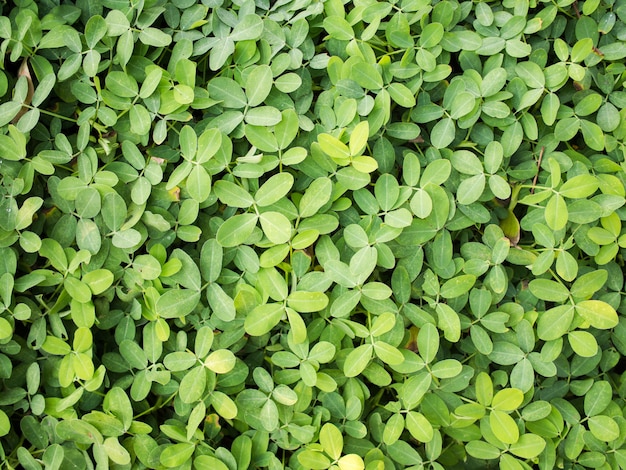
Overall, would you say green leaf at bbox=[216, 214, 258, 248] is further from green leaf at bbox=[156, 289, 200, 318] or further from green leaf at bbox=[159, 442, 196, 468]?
green leaf at bbox=[159, 442, 196, 468]

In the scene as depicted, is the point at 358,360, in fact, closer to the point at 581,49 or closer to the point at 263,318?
the point at 263,318

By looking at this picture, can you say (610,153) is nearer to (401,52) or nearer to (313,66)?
(401,52)

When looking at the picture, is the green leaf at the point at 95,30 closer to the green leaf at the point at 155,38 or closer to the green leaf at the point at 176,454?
the green leaf at the point at 155,38

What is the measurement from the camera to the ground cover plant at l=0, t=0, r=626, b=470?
146 centimetres

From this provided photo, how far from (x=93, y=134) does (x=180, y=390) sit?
68 centimetres

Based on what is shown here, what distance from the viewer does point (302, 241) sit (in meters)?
1.45

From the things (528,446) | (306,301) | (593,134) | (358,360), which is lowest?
(528,446)

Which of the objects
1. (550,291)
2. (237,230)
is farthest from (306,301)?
(550,291)

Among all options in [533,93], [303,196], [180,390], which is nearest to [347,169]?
[303,196]

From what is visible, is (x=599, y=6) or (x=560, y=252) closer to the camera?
(x=560, y=252)

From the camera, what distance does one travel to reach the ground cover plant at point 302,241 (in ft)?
4.78

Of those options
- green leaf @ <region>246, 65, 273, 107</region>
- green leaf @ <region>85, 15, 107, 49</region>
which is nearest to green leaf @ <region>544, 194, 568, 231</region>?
green leaf @ <region>246, 65, 273, 107</region>

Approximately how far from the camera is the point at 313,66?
5.27ft

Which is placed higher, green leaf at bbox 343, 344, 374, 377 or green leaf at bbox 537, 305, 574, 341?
green leaf at bbox 537, 305, 574, 341
